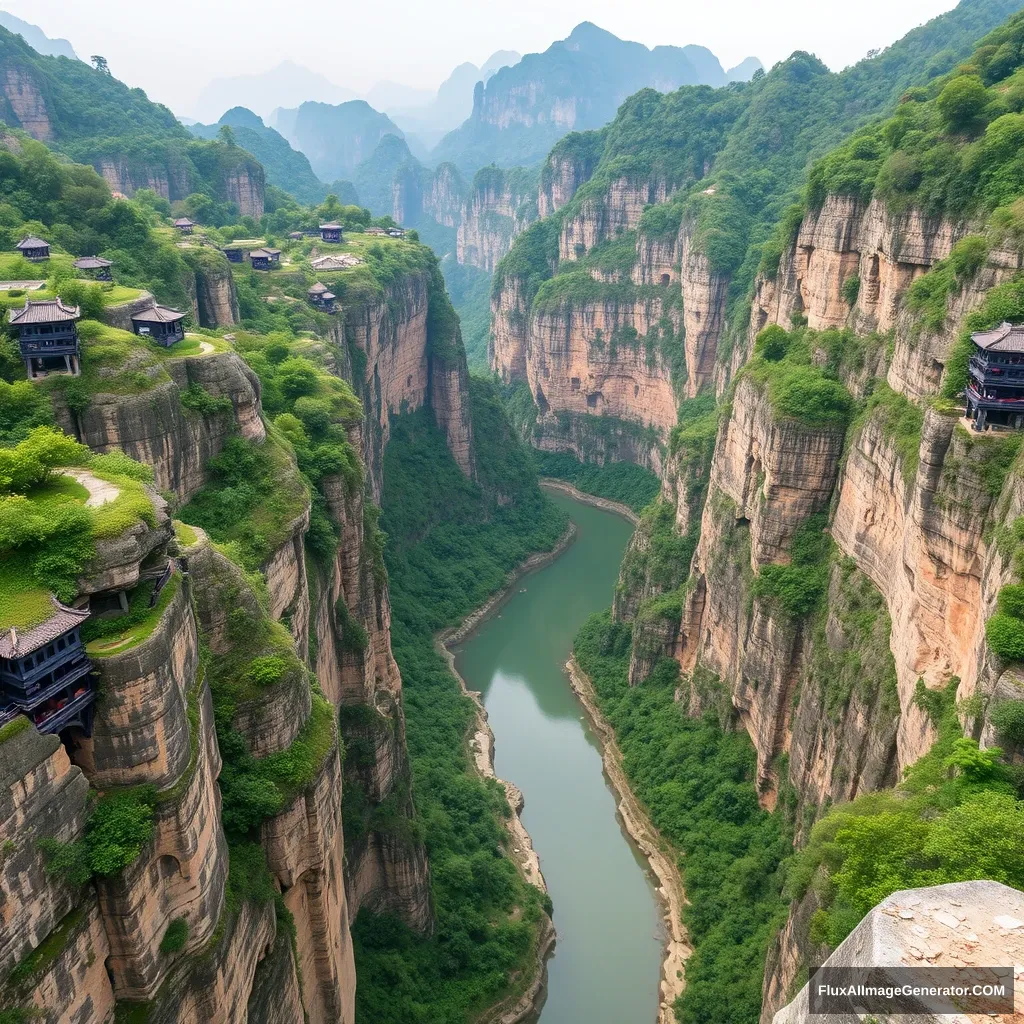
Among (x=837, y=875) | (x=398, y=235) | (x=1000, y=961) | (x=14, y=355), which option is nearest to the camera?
(x=1000, y=961)

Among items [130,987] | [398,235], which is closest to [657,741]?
[130,987]

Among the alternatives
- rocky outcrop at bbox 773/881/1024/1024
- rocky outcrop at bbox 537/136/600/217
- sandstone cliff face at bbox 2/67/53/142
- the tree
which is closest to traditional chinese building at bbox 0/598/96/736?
rocky outcrop at bbox 773/881/1024/1024

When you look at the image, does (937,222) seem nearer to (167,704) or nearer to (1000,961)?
(1000,961)

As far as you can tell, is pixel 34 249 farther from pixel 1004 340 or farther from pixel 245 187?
pixel 245 187

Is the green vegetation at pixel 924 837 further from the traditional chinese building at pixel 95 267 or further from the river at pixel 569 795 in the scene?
the traditional chinese building at pixel 95 267

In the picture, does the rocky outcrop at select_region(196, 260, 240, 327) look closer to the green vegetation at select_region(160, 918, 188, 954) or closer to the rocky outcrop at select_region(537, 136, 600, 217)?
the green vegetation at select_region(160, 918, 188, 954)

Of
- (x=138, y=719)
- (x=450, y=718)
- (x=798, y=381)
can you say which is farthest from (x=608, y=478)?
(x=138, y=719)
